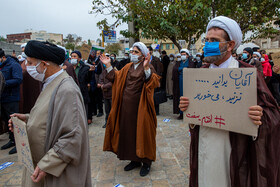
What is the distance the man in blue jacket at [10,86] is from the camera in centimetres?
466

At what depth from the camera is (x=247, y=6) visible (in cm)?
844

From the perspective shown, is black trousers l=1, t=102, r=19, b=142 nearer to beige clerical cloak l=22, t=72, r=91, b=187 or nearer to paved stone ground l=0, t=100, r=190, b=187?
paved stone ground l=0, t=100, r=190, b=187

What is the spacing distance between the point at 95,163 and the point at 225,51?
3.36 meters

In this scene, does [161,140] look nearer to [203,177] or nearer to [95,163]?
[95,163]

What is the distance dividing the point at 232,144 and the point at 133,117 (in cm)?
209

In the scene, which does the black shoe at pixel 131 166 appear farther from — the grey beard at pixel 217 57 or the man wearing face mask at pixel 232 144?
the grey beard at pixel 217 57

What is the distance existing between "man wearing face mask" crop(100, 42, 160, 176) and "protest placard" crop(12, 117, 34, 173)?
6.29 feet

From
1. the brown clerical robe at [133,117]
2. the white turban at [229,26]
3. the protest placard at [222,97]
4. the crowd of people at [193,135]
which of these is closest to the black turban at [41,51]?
the crowd of people at [193,135]

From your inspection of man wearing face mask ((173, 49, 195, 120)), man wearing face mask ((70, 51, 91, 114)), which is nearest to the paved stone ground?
man wearing face mask ((70, 51, 91, 114))

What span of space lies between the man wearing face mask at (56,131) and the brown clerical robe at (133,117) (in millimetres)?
1706

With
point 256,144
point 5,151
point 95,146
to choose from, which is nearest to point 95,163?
point 95,146

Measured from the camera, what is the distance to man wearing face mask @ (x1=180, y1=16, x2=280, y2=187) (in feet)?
5.14

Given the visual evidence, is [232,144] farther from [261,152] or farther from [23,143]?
[23,143]

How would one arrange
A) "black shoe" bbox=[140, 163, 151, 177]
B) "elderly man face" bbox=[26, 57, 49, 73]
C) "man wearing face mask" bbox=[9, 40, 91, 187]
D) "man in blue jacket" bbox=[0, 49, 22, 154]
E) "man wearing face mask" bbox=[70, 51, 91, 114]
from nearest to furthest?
"man wearing face mask" bbox=[9, 40, 91, 187] → "elderly man face" bbox=[26, 57, 49, 73] → "black shoe" bbox=[140, 163, 151, 177] → "man in blue jacket" bbox=[0, 49, 22, 154] → "man wearing face mask" bbox=[70, 51, 91, 114]
